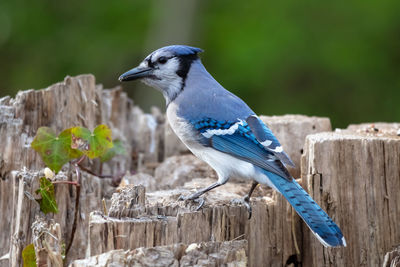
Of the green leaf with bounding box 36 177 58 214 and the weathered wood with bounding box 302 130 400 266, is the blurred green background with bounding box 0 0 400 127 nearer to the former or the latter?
the weathered wood with bounding box 302 130 400 266

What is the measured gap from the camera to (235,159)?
11.1 ft

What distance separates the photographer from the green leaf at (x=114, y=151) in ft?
12.7

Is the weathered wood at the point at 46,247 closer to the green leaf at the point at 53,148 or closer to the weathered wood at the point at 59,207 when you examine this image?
the weathered wood at the point at 59,207

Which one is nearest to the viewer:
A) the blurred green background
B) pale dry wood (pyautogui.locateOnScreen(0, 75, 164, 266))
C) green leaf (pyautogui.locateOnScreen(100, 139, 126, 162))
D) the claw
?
the claw

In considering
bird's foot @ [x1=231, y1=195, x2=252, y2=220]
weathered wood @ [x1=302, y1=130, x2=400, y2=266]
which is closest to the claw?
bird's foot @ [x1=231, y1=195, x2=252, y2=220]

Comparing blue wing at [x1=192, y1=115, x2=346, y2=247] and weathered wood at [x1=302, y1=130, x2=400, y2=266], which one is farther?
weathered wood at [x1=302, y1=130, x2=400, y2=266]

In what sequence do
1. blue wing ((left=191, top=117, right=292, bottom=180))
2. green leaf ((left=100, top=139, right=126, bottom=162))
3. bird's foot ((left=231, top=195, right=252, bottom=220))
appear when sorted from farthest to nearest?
green leaf ((left=100, top=139, right=126, bottom=162))
blue wing ((left=191, top=117, right=292, bottom=180))
bird's foot ((left=231, top=195, right=252, bottom=220))

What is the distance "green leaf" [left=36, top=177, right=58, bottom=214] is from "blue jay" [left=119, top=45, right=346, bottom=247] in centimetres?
67

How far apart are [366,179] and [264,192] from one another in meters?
0.66

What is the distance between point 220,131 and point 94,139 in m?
0.66

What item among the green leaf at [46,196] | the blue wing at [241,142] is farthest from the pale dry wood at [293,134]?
the green leaf at [46,196]

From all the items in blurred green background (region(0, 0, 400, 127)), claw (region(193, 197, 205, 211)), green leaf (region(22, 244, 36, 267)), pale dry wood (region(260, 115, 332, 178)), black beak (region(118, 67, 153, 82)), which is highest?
blurred green background (region(0, 0, 400, 127))

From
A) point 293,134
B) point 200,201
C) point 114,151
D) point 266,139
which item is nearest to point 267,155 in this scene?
point 266,139

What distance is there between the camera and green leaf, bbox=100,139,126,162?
A: 386cm
